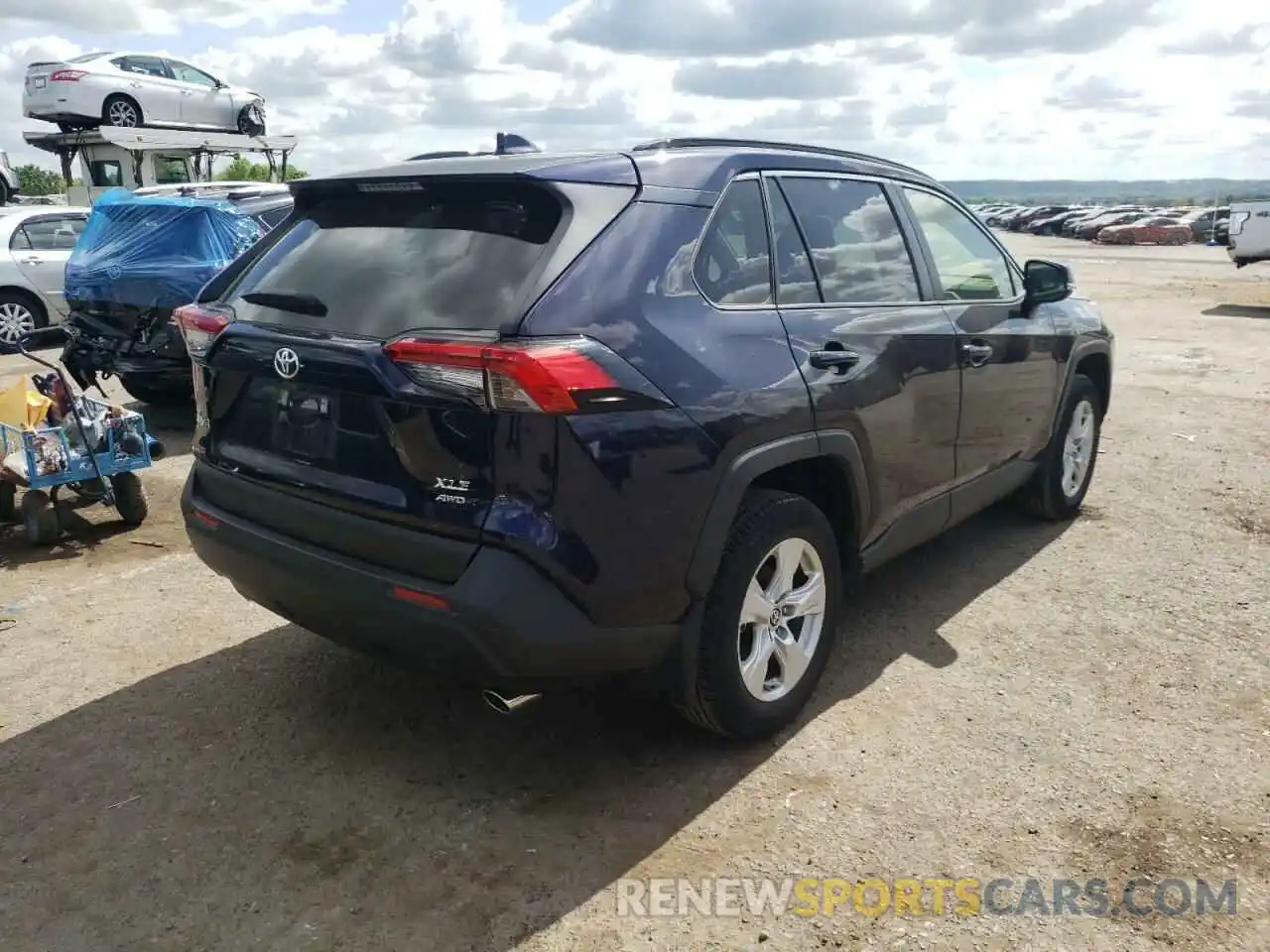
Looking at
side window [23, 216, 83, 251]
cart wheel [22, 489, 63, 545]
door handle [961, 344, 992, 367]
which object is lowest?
cart wheel [22, 489, 63, 545]

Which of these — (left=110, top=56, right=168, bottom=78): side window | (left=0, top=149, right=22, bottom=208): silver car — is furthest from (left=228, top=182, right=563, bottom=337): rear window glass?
(left=0, top=149, right=22, bottom=208): silver car

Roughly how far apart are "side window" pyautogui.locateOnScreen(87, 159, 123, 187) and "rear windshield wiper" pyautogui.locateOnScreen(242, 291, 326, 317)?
1629 cm

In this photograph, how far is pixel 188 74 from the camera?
1892cm

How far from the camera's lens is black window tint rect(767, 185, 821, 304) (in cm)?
332

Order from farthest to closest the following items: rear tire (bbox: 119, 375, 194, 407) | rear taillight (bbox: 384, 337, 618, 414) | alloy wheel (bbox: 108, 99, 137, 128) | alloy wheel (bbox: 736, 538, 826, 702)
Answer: alloy wheel (bbox: 108, 99, 137, 128)
rear tire (bbox: 119, 375, 194, 407)
alloy wheel (bbox: 736, 538, 826, 702)
rear taillight (bbox: 384, 337, 618, 414)

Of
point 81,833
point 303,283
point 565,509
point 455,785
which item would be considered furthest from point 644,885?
point 303,283

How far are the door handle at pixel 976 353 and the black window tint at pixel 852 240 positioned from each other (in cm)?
34

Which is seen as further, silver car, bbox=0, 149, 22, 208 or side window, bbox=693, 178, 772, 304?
silver car, bbox=0, 149, 22, 208

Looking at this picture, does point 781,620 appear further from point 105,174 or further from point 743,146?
point 105,174

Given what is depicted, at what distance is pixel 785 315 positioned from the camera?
128 inches

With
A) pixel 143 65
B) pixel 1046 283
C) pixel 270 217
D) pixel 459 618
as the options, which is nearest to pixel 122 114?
pixel 143 65

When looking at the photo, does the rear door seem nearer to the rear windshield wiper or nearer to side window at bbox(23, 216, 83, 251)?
the rear windshield wiper

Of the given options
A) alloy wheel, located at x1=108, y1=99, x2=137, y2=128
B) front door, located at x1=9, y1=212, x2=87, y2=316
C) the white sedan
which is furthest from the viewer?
alloy wheel, located at x1=108, y1=99, x2=137, y2=128

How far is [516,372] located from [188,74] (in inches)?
767
